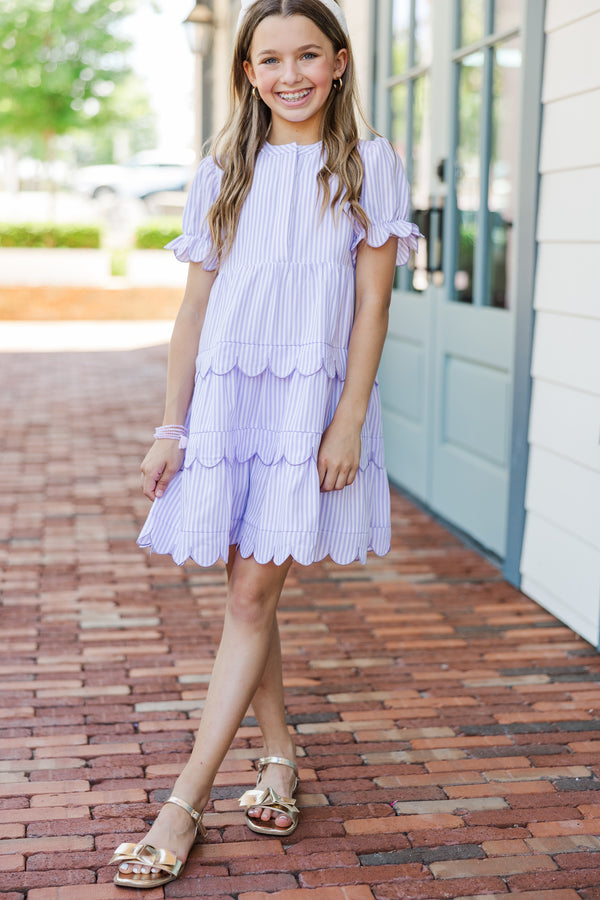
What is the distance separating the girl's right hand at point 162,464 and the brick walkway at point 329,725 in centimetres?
70

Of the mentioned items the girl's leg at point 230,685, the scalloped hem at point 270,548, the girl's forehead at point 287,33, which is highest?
the girl's forehead at point 287,33

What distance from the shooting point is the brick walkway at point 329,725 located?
2.09 m

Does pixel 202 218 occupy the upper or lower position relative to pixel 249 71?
lower

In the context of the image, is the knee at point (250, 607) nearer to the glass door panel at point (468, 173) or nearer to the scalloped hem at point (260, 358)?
the scalloped hem at point (260, 358)

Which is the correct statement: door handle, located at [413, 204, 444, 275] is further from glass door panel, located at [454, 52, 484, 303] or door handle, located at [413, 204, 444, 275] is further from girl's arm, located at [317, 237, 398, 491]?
girl's arm, located at [317, 237, 398, 491]

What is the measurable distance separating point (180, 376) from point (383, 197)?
52 cm

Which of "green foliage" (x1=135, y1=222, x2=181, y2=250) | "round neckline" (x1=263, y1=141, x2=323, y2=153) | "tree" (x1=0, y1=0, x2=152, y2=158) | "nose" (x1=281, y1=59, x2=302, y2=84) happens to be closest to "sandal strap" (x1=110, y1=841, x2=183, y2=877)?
"round neckline" (x1=263, y1=141, x2=323, y2=153)

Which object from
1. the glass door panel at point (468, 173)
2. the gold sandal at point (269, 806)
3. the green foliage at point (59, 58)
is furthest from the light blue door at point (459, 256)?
the green foliage at point (59, 58)

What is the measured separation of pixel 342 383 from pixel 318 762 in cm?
96

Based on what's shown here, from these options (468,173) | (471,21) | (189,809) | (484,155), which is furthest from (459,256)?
(189,809)

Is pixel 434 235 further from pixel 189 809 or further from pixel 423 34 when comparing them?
pixel 189 809

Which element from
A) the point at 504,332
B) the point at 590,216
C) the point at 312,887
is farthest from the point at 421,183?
the point at 312,887

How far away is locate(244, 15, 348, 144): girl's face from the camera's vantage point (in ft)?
6.61

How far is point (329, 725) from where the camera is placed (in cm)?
273
